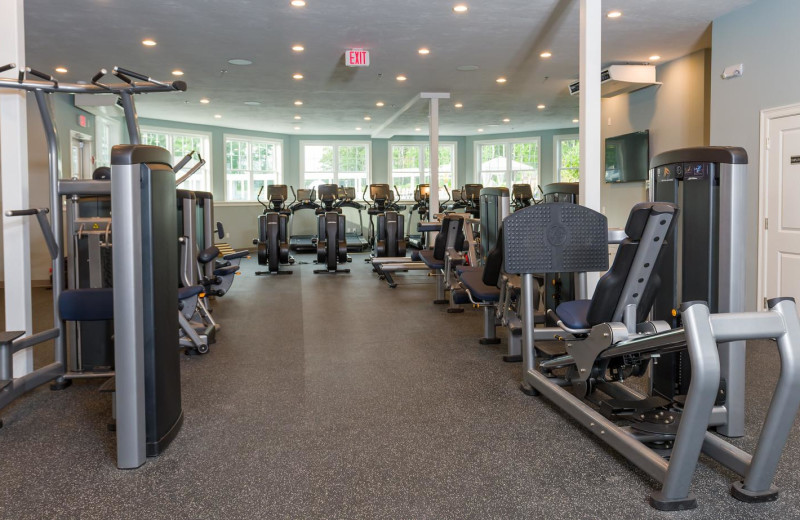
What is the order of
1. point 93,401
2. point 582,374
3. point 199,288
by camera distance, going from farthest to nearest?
point 199,288
point 93,401
point 582,374

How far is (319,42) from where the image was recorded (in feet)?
22.4

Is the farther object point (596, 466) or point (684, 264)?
point (684, 264)

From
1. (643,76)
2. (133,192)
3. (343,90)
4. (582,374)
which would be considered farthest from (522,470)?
(343,90)

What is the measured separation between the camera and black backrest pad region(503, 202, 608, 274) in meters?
3.02

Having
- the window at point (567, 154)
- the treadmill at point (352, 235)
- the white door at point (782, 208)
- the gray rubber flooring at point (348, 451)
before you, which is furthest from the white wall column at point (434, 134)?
the gray rubber flooring at point (348, 451)

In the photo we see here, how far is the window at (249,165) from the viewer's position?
1419 cm

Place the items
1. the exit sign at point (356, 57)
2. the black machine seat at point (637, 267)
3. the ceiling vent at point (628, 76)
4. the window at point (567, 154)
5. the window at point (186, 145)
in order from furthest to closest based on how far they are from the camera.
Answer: the window at point (567, 154) → the window at point (186, 145) → the ceiling vent at point (628, 76) → the exit sign at point (356, 57) → the black machine seat at point (637, 267)

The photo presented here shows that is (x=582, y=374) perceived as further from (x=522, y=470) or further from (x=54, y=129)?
(x=54, y=129)

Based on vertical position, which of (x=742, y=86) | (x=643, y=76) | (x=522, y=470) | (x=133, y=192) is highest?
(x=643, y=76)

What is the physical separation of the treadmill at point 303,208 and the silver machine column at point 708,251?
894 cm

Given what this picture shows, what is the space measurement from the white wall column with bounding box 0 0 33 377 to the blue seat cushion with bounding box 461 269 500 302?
267 centimetres

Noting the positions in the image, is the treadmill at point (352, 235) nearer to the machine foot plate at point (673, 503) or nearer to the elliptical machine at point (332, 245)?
the elliptical machine at point (332, 245)

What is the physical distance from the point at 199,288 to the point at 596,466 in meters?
2.93

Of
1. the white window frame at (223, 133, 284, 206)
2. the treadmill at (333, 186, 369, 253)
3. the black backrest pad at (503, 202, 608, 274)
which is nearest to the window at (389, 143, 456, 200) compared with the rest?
the treadmill at (333, 186, 369, 253)
